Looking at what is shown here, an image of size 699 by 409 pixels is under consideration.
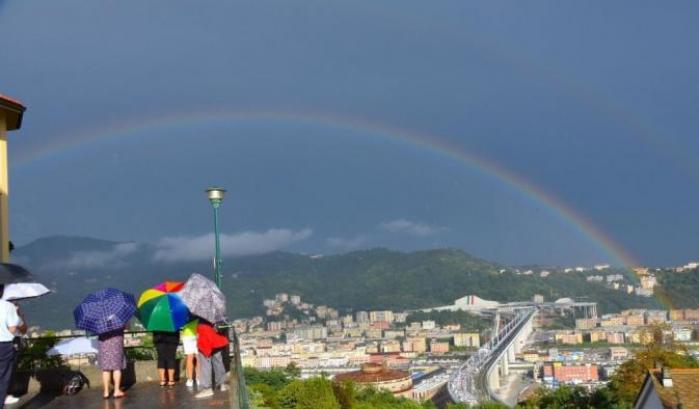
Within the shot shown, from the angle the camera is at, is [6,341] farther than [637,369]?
No

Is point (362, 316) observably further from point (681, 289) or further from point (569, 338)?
point (681, 289)

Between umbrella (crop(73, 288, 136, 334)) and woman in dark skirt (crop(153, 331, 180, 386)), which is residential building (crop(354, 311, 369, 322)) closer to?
woman in dark skirt (crop(153, 331, 180, 386))

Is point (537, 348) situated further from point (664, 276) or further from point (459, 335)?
point (664, 276)

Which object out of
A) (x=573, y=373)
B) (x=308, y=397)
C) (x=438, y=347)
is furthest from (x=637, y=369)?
(x=438, y=347)

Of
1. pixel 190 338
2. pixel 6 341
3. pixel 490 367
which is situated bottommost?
pixel 490 367

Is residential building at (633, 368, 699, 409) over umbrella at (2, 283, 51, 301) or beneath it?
beneath

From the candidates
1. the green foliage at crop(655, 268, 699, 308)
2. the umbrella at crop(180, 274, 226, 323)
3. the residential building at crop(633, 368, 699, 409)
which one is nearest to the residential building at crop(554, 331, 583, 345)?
the green foliage at crop(655, 268, 699, 308)

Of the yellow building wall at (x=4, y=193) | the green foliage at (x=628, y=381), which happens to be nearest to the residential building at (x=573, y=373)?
the green foliage at (x=628, y=381)
